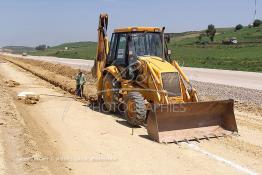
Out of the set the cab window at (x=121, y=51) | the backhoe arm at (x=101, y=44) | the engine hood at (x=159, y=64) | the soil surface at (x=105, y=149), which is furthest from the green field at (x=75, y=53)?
the soil surface at (x=105, y=149)

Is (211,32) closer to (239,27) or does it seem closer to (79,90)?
(239,27)

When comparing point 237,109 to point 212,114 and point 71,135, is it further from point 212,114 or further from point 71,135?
point 71,135

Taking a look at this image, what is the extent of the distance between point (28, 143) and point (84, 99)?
7.54 m

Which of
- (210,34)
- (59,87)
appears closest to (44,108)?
(59,87)

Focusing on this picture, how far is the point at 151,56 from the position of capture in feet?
41.2

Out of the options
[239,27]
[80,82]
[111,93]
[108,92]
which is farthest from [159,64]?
[239,27]

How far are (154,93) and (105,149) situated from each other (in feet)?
9.14

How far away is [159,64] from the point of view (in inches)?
463

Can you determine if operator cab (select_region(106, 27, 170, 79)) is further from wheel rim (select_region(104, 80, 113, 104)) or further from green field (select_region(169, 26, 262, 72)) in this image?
green field (select_region(169, 26, 262, 72))

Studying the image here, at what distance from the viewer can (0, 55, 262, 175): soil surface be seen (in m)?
7.93

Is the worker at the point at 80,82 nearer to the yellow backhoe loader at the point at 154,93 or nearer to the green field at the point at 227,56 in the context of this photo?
the yellow backhoe loader at the point at 154,93

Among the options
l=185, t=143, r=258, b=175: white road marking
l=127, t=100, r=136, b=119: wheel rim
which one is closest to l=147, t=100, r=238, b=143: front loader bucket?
l=185, t=143, r=258, b=175: white road marking

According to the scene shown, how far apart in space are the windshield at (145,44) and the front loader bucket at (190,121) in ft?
8.89

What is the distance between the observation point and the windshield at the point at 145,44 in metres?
12.7
